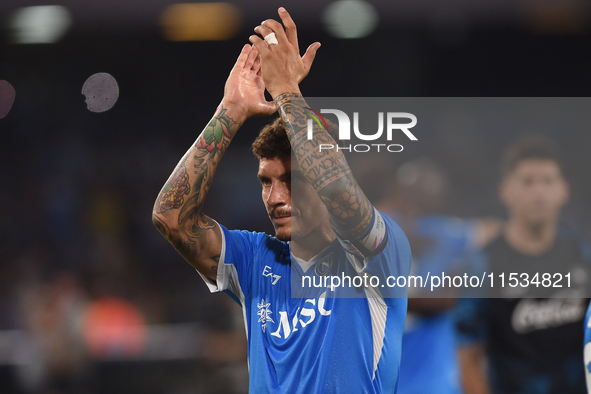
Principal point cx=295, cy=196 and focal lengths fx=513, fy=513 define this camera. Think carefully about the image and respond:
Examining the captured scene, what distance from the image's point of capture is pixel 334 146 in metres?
1.49

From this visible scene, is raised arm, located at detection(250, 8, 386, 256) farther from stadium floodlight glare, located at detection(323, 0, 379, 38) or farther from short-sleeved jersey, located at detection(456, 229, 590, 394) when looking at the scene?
stadium floodlight glare, located at detection(323, 0, 379, 38)

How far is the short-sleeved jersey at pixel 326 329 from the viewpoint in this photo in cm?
154

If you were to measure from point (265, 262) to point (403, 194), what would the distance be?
991 millimetres

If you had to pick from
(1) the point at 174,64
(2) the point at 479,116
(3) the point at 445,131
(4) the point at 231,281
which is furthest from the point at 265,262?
(1) the point at 174,64

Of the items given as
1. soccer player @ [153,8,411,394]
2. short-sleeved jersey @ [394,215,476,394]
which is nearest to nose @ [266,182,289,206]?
soccer player @ [153,8,411,394]

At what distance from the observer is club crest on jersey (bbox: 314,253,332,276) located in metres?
1.68

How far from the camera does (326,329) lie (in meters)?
1.58

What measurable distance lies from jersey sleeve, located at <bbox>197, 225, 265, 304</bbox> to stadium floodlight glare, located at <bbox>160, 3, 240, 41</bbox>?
298cm

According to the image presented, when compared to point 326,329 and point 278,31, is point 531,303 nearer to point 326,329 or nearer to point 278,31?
point 326,329

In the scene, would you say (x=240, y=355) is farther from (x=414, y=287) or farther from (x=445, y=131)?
(x=445, y=131)

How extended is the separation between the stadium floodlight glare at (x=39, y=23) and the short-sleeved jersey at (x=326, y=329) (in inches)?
164

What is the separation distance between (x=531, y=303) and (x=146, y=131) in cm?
391

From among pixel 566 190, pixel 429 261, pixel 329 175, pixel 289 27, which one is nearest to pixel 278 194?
pixel 329 175

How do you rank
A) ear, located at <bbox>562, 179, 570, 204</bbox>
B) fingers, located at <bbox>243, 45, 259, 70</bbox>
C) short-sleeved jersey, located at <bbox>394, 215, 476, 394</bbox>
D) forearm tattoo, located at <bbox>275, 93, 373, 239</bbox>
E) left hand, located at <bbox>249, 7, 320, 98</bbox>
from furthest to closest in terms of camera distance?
ear, located at <bbox>562, 179, 570, 204</bbox> → short-sleeved jersey, located at <bbox>394, 215, 476, 394</bbox> → fingers, located at <bbox>243, 45, 259, 70</bbox> → left hand, located at <bbox>249, 7, 320, 98</bbox> → forearm tattoo, located at <bbox>275, 93, 373, 239</bbox>
